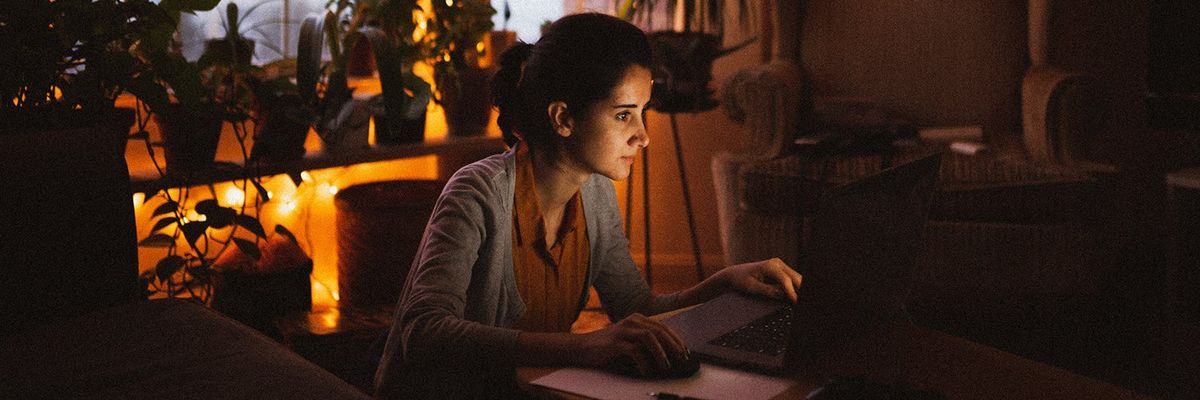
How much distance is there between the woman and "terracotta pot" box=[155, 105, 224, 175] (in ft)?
3.37

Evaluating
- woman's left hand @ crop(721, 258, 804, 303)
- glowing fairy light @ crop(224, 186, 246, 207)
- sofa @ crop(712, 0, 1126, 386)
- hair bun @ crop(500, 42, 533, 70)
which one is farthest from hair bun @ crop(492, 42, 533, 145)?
glowing fairy light @ crop(224, 186, 246, 207)

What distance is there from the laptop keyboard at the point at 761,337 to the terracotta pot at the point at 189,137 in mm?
1515

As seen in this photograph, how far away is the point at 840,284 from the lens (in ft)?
3.28

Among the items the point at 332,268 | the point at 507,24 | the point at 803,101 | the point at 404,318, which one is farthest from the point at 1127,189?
the point at 404,318

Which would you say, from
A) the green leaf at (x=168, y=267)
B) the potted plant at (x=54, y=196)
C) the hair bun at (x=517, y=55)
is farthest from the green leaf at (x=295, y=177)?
the hair bun at (x=517, y=55)

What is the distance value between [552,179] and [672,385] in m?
0.52

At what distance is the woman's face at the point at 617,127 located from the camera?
4.38ft

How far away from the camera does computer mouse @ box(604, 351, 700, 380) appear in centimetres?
101

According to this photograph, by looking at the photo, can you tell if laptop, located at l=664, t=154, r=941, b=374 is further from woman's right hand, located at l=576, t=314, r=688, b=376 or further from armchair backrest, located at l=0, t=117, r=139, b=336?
armchair backrest, located at l=0, t=117, r=139, b=336

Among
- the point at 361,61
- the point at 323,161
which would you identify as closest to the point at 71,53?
the point at 323,161

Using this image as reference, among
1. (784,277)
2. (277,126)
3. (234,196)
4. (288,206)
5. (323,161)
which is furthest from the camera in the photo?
(288,206)

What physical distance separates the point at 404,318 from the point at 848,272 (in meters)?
0.52

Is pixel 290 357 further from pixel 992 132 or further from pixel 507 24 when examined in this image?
pixel 992 132

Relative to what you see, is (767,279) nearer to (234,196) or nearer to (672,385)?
(672,385)
